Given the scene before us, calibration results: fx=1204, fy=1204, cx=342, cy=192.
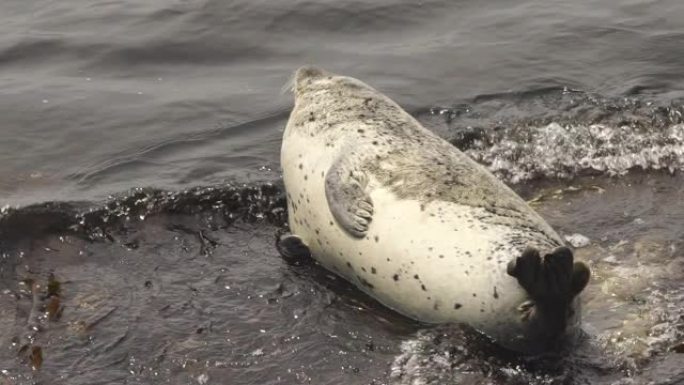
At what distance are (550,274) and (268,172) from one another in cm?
369

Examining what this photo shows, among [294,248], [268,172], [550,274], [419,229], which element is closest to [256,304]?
[294,248]

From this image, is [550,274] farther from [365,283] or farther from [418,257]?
[365,283]

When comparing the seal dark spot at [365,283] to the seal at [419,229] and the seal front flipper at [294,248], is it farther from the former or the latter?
the seal front flipper at [294,248]

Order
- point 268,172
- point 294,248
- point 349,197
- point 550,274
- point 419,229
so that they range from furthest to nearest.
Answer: point 268,172 → point 294,248 → point 349,197 → point 419,229 → point 550,274

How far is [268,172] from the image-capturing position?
858cm

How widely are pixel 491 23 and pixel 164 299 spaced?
20.1 feet

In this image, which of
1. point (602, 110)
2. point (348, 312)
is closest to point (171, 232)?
point (348, 312)

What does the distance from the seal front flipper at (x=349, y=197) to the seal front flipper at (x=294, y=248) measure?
43 cm

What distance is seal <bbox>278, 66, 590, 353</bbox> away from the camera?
5.50 meters

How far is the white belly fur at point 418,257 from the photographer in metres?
5.62

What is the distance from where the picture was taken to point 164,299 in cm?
670

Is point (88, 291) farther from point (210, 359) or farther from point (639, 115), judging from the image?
point (639, 115)

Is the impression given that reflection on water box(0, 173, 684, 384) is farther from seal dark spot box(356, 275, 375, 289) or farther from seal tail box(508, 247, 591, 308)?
seal tail box(508, 247, 591, 308)

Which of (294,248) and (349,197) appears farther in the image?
(294,248)
